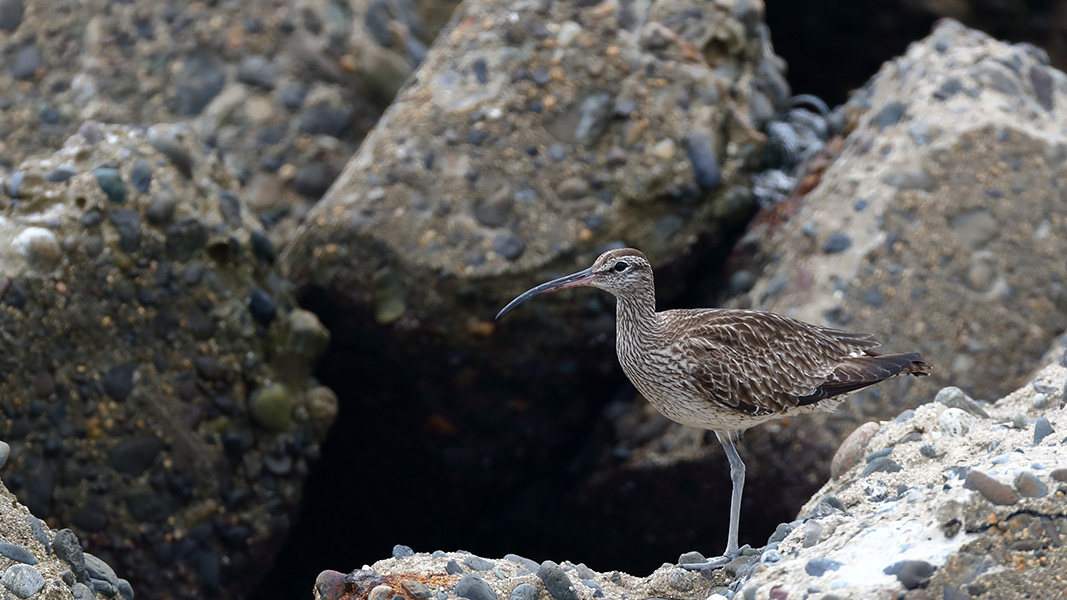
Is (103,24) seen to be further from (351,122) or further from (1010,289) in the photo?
(1010,289)

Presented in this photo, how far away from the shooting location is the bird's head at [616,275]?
6332 millimetres

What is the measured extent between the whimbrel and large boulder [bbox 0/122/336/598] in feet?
5.96

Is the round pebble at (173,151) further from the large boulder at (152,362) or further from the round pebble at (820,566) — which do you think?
the round pebble at (820,566)

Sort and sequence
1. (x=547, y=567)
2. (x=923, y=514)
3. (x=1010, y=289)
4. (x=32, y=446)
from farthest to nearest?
1. (x=1010, y=289)
2. (x=32, y=446)
3. (x=547, y=567)
4. (x=923, y=514)

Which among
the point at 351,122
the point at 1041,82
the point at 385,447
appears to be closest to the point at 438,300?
the point at 385,447

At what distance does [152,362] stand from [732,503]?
3.40 m

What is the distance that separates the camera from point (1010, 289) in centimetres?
739

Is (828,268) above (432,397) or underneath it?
above

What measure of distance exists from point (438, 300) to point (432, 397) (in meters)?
0.81

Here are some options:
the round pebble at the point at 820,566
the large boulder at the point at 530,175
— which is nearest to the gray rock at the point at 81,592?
the round pebble at the point at 820,566

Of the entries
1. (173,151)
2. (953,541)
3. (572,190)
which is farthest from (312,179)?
(953,541)

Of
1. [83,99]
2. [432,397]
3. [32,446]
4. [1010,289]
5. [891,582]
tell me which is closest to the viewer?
[891,582]

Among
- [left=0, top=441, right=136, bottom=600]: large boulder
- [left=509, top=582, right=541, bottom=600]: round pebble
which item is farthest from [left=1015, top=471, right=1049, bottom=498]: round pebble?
[left=0, top=441, right=136, bottom=600]: large boulder

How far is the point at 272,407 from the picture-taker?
7.19 meters
